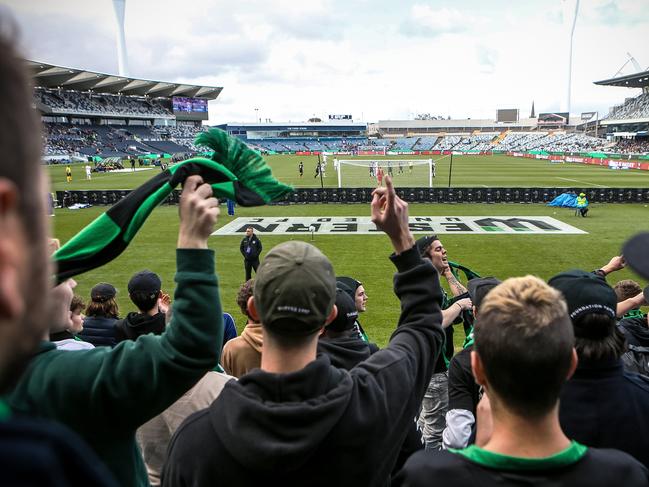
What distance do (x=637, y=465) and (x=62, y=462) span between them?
1877 millimetres

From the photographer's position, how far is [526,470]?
5.46ft

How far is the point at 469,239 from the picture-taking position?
1878 cm

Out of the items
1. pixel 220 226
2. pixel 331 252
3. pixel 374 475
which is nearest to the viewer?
pixel 374 475

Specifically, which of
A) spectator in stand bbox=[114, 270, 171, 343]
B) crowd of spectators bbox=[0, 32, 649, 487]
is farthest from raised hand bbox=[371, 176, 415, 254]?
spectator in stand bbox=[114, 270, 171, 343]

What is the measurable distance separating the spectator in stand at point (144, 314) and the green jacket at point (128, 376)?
3.08 m

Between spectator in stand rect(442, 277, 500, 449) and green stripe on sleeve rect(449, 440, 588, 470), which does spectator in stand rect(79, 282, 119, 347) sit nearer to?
spectator in stand rect(442, 277, 500, 449)

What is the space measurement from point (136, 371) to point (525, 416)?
1.37m

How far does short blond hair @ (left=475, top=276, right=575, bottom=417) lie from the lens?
1766mm

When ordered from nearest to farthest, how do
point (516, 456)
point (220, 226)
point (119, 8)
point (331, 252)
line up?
point (516, 456), point (331, 252), point (220, 226), point (119, 8)

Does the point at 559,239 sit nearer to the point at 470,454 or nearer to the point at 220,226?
the point at 220,226

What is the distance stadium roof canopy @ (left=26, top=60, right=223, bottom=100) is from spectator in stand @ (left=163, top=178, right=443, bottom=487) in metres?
69.4

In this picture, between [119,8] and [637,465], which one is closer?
[637,465]

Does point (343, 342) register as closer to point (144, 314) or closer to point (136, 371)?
point (136, 371)

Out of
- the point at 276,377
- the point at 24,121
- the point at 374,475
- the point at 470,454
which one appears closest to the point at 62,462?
the point at 24,121
